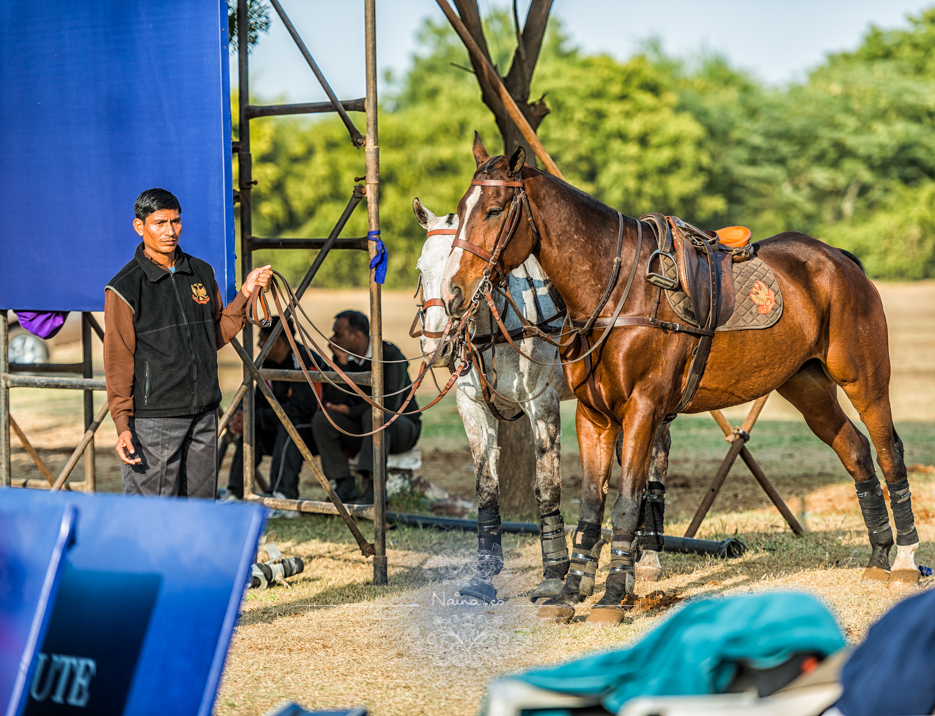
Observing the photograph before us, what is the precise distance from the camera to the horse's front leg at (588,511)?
15.8 feet

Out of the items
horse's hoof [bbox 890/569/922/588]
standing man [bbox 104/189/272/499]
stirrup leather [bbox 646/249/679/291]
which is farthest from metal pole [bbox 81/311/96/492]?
horse's hoof [bbox 890/569/922/588]

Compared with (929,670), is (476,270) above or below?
above

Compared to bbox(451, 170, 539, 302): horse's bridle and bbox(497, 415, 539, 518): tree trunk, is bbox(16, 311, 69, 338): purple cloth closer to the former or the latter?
bbox(451, 170, 539, 302): horse's bridle

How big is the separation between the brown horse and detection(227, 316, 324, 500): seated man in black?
3.21 m

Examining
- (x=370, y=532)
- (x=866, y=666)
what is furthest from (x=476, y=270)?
(x=370, y=532)

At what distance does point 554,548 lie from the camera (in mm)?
5168

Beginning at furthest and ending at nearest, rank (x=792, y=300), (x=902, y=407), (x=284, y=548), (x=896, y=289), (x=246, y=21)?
(x=896, y=289), (x=902, y=407), (x=284, y=548), (x=246, y=21), (x=792, y=300)

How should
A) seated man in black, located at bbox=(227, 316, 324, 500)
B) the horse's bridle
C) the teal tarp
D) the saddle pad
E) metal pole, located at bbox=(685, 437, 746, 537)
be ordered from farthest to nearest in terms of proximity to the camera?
seated man in black, located at bbox=(227, 316, 324, 500)
metal pole, located at bbox=(685, 437, 746, 537)
the saddle pad
the horse's bridle
the teal tarp

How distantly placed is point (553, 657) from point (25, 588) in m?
2.43

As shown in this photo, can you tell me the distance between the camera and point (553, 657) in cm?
421

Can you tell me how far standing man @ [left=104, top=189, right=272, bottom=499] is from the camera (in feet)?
13.6

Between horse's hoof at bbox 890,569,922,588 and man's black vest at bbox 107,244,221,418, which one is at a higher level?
man's black vest at bbox 107,244,221,418

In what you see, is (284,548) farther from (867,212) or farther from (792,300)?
(867,212)

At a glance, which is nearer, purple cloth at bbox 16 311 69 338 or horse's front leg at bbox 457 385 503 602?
horse's front leg at bbox 457 385 503 602
